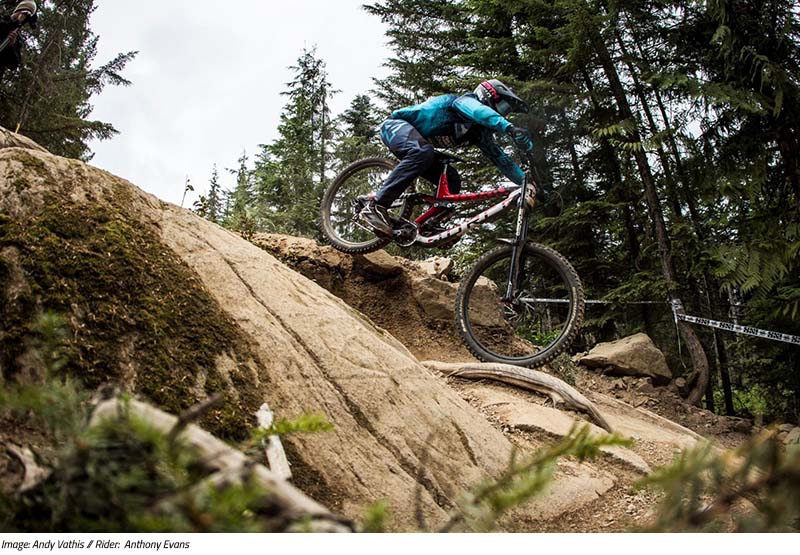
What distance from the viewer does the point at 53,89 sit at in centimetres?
1488

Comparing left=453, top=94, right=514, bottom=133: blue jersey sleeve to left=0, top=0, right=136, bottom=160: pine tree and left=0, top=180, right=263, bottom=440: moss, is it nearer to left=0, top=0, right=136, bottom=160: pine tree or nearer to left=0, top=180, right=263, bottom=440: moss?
left=0, top=180, right=263, bottom=440: moss

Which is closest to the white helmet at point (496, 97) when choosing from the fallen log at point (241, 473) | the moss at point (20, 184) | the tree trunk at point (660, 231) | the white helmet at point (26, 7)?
the moss at point (20, 184)

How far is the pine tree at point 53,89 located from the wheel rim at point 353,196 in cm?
1134

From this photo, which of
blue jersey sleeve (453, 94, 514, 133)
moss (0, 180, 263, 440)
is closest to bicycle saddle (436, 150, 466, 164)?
blue jersey sleeve (453, 94, 514, 133)

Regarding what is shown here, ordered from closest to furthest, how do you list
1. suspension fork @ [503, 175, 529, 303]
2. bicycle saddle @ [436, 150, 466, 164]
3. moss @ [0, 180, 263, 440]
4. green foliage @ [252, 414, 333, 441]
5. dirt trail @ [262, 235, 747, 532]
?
green foliage @ [252, 414, 333, 441] < moss @ [0, 180, 263, 440] < dirt trail @ [262, 235, 747, 532] < suspension fork @ [503, 175, 529, 303] < bicycle saddle @ [436, 150, 466, 164]

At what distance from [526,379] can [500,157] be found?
8.12ft

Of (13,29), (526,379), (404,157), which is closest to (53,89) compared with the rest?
(13,29)

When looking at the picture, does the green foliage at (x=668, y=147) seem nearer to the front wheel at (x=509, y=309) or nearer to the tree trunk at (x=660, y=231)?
the tree trunk at (x=660, y=231)

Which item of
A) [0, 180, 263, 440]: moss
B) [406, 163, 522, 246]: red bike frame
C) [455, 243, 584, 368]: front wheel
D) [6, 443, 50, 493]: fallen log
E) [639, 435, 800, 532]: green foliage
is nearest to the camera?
[639, 435, 800, 532]: green foliage

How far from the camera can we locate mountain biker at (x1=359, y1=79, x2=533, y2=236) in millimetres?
5324

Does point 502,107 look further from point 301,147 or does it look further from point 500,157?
point 301,147

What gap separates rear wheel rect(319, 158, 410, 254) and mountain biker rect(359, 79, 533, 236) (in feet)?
1.51

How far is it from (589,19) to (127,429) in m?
10.5
